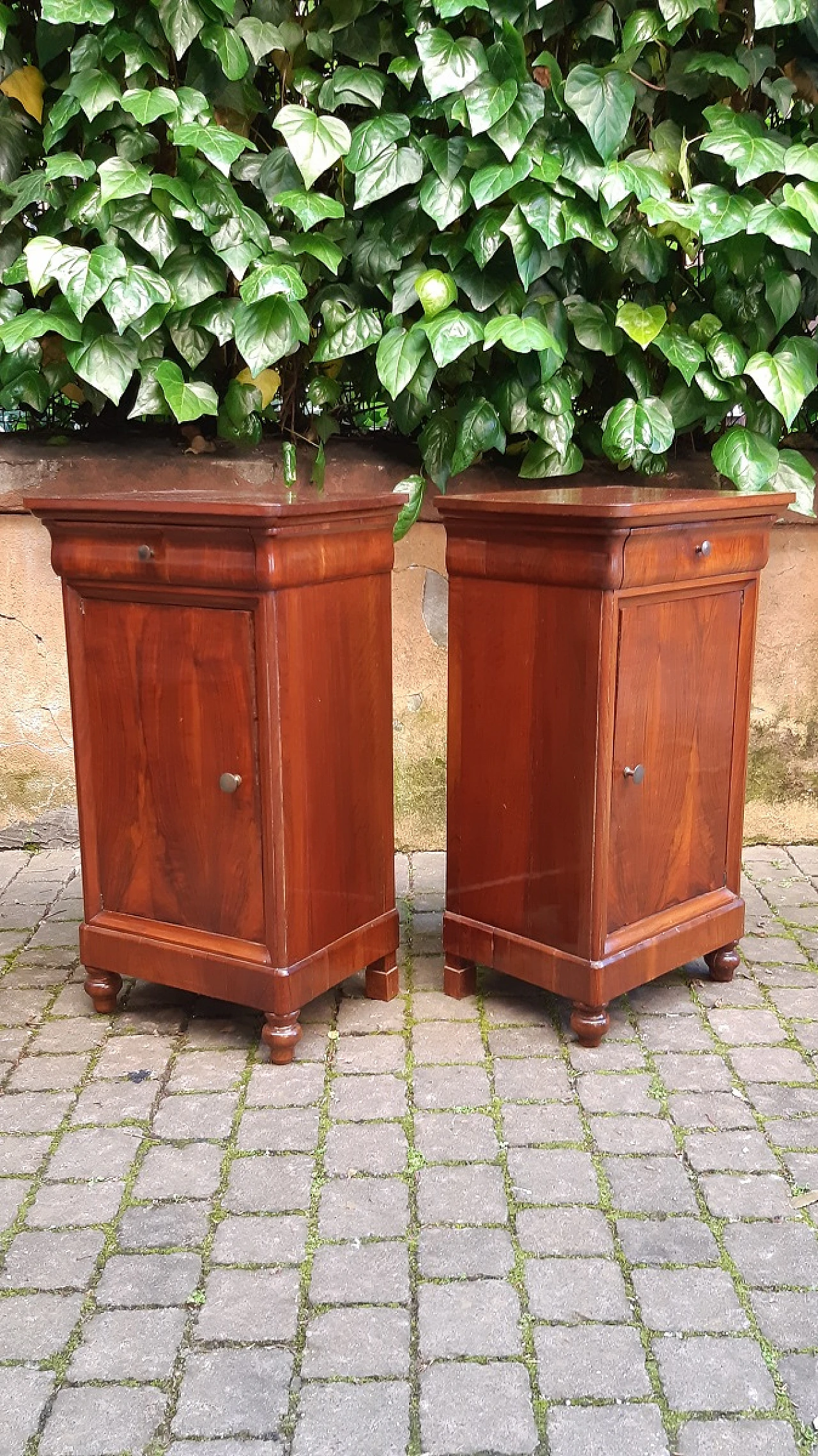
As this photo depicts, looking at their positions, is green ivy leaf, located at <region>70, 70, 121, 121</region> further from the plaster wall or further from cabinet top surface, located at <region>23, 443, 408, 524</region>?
the plaster wall

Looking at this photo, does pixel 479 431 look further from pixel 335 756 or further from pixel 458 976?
pixel 458 976

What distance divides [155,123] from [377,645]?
5.33 feet

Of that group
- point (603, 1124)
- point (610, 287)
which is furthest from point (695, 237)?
point (603, 1124)

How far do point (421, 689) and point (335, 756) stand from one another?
1.19m

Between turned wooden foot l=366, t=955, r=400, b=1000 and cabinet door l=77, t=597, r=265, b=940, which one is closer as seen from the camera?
cabinet door l=77, t=597, r=265, b=940

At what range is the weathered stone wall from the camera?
350 cm

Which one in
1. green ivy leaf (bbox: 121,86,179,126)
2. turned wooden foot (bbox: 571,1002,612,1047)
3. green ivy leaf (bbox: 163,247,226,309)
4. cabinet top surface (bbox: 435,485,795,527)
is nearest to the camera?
cabinet top surface (bbox: 435,485,795,527)

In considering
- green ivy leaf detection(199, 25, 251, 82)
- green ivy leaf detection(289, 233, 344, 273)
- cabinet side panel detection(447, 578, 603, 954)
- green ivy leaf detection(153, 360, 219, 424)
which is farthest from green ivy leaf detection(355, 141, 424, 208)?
cabinet side panel detection(447, 578, 603, 954)

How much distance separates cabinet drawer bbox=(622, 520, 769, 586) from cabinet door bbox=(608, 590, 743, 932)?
5 cm

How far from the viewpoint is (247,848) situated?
2.36 m

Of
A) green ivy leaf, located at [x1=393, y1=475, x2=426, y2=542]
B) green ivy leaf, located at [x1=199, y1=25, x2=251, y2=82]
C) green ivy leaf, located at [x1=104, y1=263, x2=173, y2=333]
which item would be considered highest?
green ivy leaf, located at [x1=199, y1=25, x2=251, y2=82]

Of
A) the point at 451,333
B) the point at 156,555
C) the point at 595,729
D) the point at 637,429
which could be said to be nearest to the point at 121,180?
the point at 451,333

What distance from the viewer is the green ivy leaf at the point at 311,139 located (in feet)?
9.54

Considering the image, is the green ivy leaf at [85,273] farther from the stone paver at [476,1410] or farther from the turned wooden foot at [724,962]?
the stone paver at [476,1410]
